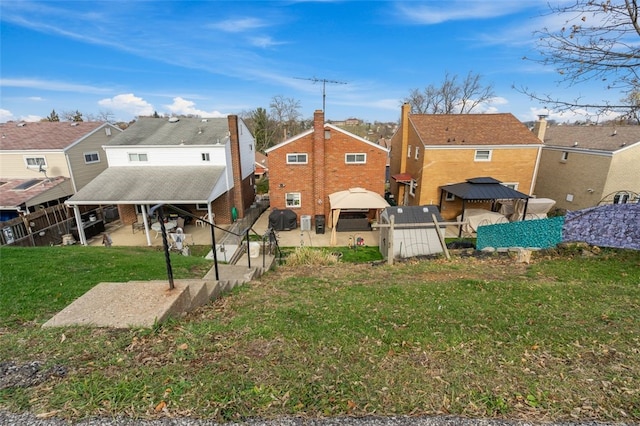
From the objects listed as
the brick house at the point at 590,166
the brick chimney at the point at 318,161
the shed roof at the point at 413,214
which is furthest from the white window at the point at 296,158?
the brick house at the point at 590,166

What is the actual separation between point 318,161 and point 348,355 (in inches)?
580

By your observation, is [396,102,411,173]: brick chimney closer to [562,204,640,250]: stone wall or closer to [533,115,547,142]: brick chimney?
[533,115,547,142]: brick chimney

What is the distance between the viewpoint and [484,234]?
1267 cm

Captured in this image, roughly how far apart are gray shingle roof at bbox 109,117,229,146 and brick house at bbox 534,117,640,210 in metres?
21.9

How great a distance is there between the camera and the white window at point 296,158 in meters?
18.0

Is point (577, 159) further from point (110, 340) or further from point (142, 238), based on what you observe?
point (142, 238)

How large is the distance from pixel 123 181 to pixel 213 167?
5098 mm

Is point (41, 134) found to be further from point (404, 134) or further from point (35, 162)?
point (404, 134)

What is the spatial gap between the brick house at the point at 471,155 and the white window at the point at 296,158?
7.57 metres

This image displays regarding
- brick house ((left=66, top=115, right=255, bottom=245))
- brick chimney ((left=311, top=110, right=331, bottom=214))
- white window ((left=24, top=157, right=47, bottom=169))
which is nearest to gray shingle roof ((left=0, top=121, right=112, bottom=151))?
white window ((left=24, top=157, right=47, bottom=169))

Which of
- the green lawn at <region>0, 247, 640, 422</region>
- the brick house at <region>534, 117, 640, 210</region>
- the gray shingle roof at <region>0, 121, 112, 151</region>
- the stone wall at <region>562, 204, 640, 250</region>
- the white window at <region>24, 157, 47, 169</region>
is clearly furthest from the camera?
the gray shingle roof at <region>0, 121, 112, 151</region>

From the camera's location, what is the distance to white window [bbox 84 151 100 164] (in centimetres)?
2075

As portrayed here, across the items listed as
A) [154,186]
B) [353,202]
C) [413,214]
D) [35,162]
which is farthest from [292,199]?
[35,162]

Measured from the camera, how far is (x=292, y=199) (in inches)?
739
